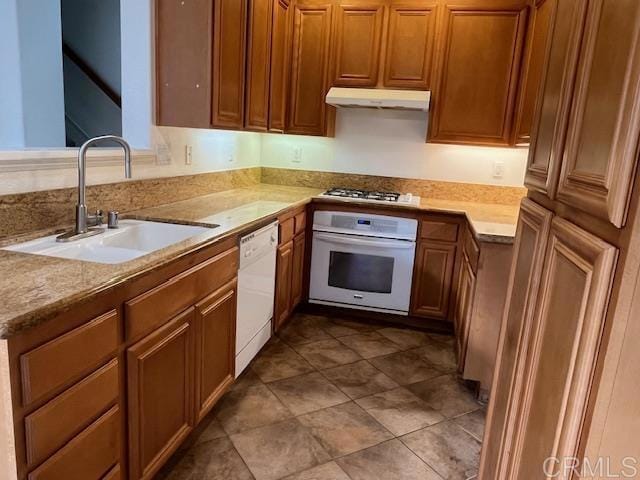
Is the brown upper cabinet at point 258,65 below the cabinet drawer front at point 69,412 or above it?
above

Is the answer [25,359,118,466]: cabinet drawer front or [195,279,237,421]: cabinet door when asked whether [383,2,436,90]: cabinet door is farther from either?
[25,359,118,466]: cabinet drawer front

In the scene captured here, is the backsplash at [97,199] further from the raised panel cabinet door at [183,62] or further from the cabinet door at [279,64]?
the cabinet door at [279,64]

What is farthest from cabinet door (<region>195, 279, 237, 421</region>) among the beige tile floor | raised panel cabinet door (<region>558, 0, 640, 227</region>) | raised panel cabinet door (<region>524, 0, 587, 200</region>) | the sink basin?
raised panel cabinet door (<region>558, 0, 640, 227</region>)

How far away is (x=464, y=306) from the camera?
9.00 ft

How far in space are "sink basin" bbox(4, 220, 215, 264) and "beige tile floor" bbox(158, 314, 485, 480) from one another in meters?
0.86

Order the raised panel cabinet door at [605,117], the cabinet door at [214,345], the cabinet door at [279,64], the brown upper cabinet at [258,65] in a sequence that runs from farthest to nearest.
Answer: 1. the cabinet door at [279,64]
2. the brown upper cabinet at [258,65]
3. the cabinet door at [214,345]
4. the raised panel cabinet door at [605,117]

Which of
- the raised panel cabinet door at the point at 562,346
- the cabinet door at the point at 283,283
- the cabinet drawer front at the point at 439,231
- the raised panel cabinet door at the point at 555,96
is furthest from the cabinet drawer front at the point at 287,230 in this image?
the raised panel cabinet door at the point at 562,346

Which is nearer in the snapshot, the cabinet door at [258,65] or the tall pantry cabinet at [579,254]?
the tall pantry cabinet at [579,254]

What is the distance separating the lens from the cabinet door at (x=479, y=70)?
10.4 ft

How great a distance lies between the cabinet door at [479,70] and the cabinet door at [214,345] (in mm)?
2099

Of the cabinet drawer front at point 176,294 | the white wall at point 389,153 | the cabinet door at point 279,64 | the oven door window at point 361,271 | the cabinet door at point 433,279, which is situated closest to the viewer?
the cabinet drawer front at point 176,294

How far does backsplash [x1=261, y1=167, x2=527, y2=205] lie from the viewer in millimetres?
3609

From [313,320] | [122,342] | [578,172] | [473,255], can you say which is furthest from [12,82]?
[578,172]

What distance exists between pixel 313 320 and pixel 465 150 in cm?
174
